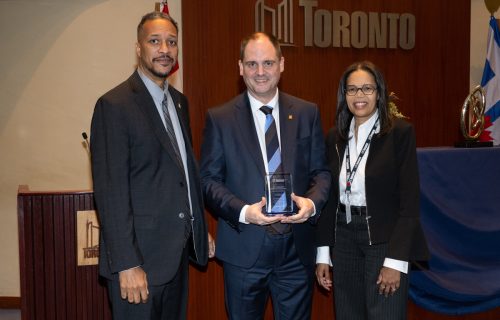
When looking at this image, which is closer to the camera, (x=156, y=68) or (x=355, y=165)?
(x=156, y=68)

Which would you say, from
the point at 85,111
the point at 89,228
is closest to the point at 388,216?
the point at 89,228

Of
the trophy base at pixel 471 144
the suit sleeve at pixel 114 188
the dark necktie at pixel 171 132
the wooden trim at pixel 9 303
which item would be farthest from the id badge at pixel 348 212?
the wooden trim at pixel 9 303

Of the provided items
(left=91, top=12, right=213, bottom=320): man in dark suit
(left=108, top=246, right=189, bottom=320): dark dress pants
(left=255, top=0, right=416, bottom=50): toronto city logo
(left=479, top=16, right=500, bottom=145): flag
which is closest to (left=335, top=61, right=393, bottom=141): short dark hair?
(left=91, top=12, right=213, bottom=320): man in dark suit

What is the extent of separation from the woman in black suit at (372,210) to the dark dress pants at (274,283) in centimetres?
21

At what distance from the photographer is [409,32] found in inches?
184

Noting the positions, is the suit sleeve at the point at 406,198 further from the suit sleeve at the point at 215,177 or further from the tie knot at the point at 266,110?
the suit sleeve at the point at 215,177

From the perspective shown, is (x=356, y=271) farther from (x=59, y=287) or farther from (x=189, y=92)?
(x=189, y=92)

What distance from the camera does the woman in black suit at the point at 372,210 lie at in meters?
2.23

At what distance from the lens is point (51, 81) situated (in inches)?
178

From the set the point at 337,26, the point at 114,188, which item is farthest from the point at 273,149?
the point at 337,26

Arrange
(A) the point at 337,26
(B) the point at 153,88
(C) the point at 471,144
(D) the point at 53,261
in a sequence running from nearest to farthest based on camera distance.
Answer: (B) the point at 153,88, (D) the point at 53,261, (C) the point at 471,144, (A) the point at 337,26

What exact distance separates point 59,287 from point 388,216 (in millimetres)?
1691

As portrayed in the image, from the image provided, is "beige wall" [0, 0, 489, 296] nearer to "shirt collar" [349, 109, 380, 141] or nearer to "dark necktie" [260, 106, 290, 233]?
"dark necktie" [260, 106, 290, 233]

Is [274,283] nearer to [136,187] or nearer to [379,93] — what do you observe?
[136,187]
